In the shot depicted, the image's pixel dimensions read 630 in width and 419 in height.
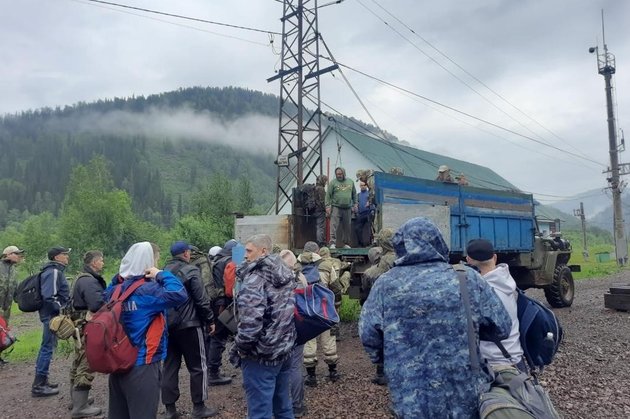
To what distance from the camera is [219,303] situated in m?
5.75

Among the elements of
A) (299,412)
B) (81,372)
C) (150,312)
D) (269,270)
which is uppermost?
Result: (269,270)

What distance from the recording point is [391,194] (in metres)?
7.62

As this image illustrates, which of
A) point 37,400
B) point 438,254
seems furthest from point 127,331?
point 37,400

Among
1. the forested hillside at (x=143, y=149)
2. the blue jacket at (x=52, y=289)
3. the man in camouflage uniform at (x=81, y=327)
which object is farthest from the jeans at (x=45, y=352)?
the forested hillside at (x=143, y=149)

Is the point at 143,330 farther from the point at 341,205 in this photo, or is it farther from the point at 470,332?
the point at 341,205

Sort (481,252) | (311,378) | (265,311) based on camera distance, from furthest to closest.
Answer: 1. (311,378)
2. (265,311)
3. (481,252)

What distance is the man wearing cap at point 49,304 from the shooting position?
5.98 meters

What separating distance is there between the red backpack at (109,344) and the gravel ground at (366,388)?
6.84ft

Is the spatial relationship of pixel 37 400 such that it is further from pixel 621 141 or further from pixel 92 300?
pixel 621 141

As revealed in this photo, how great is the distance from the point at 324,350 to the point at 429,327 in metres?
3.68

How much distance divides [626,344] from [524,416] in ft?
20.1

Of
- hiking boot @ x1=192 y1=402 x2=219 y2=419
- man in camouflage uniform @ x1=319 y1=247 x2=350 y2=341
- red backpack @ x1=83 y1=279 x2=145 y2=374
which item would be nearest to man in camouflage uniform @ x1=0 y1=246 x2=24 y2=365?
hiking boot @ x1=192 y1=402 x2=219 y2=419

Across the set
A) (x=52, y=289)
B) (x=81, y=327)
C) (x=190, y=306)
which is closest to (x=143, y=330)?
(x=190, y=306)

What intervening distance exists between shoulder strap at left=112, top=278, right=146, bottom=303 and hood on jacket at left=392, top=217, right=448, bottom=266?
1772 mm
